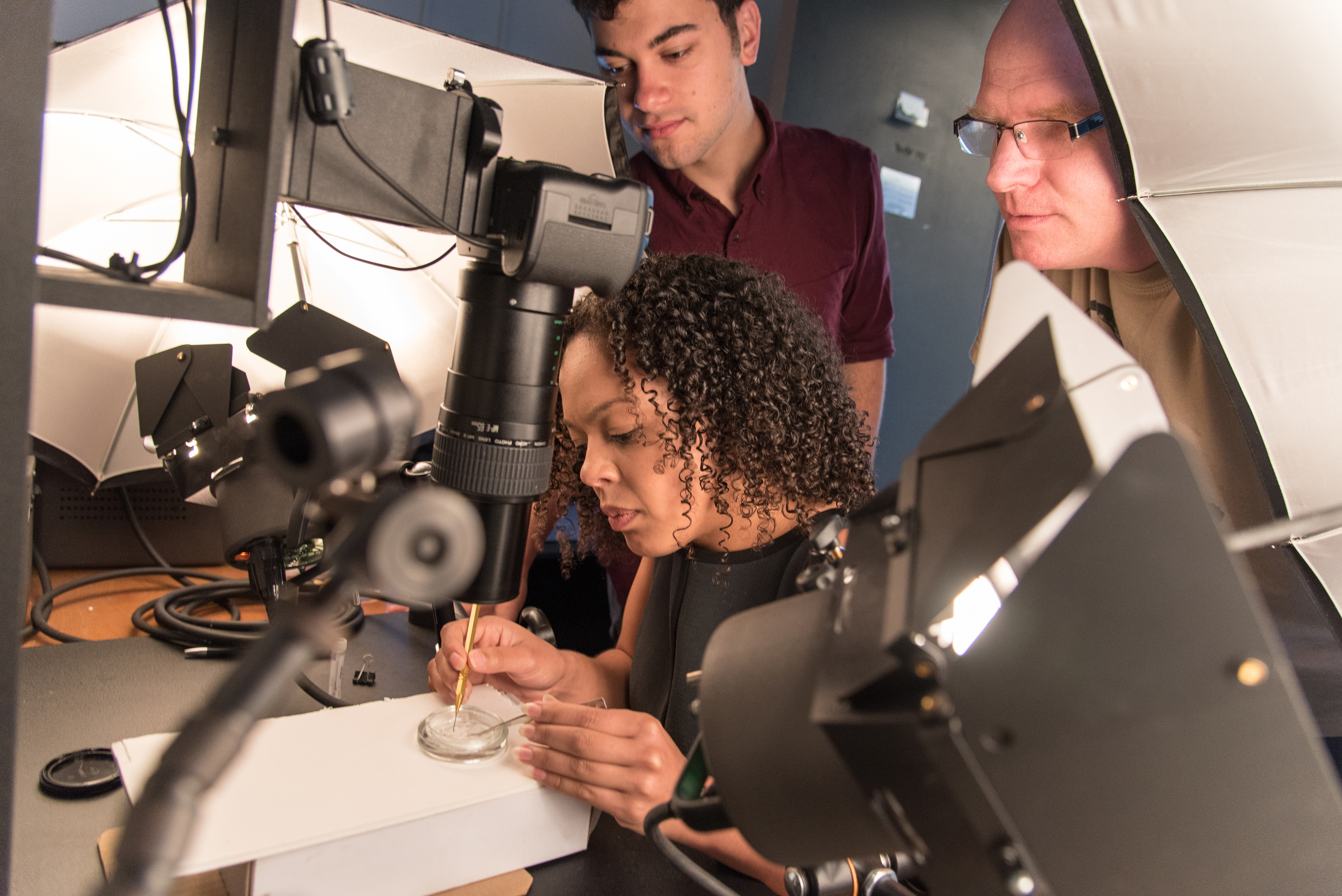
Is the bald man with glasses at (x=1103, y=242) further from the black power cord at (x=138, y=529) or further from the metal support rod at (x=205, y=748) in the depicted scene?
the black power cord at (x=138, y=529)

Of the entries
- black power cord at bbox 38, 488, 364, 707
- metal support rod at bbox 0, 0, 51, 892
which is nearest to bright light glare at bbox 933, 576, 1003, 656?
metal support rod at bbox 0, 0, 51, 892

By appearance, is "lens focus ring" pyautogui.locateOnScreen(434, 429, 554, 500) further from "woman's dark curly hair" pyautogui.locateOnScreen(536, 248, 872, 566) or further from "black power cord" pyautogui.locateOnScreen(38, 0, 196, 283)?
"woman's dark curly hair" pyautogui.locateOnScreen(536, 248, 872, 566)

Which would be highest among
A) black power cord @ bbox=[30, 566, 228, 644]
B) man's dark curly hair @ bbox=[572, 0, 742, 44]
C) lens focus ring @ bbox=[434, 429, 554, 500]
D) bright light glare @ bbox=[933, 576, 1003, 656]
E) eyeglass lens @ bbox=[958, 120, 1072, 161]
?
man's dark curly hair @ bbox=[572, 0, 742, 44]

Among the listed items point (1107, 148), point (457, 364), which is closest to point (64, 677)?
point (457, 364)

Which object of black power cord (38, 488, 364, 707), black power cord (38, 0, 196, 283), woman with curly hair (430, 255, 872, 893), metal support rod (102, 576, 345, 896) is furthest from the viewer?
black power cord (38, 488, 364, 707)

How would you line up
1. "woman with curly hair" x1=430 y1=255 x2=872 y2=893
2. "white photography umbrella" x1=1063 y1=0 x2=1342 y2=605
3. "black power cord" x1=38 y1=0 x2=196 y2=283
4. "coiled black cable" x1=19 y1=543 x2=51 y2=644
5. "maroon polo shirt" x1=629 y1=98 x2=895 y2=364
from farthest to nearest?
"maroon polo shirt" x1=629 y1=98 x2=895 y2=364, "coiled black cable" x1=19 y1=543 x2=51 y2=644, "woman with curly hair" x1=430 y1=255 x2=872 y2=893, "white photography umbrella" x1=1063 y1=0 x2=1342 y2=605, "black power cord" x1=38 y1=0 x2=196 y2=283

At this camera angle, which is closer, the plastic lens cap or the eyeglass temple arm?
the plastic lens cap

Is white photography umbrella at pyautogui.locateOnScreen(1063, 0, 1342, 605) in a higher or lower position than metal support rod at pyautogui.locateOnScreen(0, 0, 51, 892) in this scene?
higher

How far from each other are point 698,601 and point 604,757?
45 cm

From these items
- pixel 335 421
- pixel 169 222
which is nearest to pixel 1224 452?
Result: pixel 335 421

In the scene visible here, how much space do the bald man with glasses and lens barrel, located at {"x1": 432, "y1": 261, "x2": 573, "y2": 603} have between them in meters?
0.63

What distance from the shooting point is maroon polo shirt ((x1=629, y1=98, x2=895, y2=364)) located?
1565 millimetres

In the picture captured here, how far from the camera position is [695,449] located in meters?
1.12

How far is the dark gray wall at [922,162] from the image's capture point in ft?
8.60
